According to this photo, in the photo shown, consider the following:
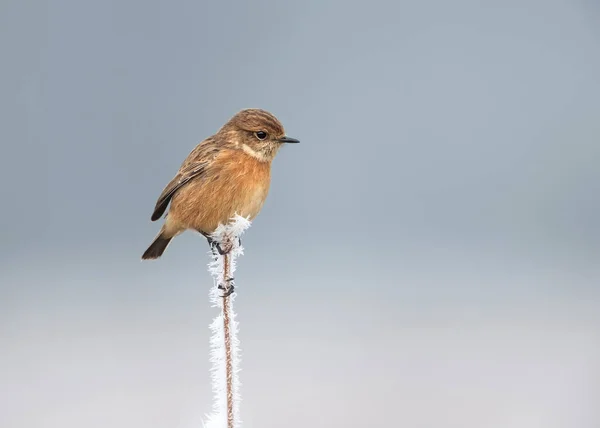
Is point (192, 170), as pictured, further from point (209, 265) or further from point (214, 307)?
point (214, 307)

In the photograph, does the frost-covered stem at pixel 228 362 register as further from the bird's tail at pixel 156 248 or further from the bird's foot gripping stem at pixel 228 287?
the bird's tail at pixel 156 248

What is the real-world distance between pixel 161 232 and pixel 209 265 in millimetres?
1537

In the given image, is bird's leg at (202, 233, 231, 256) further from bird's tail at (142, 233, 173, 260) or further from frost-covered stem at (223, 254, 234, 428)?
bird's tail at (142, 233, 173, 260)

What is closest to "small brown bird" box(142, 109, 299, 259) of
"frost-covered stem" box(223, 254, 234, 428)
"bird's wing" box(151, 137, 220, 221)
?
"bird's wing" box(151, 137, 220, 221)

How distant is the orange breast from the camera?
10.5ft

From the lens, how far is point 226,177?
326 centimetres

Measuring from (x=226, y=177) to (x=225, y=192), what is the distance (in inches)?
3.3

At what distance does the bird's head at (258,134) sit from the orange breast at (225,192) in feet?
0.16

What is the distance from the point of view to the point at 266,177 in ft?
10.9

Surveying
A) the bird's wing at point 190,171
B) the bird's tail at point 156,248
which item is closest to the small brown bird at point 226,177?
the bird's wing at point 190,171

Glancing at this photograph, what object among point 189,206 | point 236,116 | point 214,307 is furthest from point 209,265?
point 236,116

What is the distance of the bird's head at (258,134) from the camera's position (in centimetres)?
334

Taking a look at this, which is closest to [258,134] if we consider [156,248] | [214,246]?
[214,246]

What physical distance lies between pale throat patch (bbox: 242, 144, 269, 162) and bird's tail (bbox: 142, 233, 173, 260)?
70 centimetres
